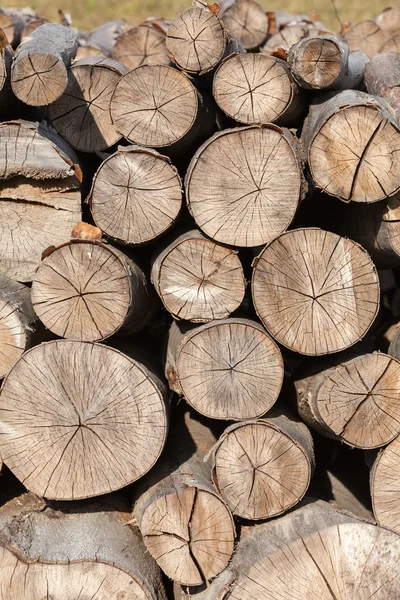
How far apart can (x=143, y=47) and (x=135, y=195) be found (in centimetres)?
244

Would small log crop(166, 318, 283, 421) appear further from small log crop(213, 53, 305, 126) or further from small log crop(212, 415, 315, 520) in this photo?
small log crop(213, 53, 305, 126)

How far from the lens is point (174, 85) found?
3164mm

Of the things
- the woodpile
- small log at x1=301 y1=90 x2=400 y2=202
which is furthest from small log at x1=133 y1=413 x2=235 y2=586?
small log at x1=301 y1=90 x2=400 y2=202

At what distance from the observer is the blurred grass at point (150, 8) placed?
33.2 feet

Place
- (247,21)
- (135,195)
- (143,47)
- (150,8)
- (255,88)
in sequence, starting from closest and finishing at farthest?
(135,195), (255,88), (143,47), (247,21), (150,8)

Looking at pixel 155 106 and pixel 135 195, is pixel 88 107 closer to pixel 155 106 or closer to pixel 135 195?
pixel 155 106

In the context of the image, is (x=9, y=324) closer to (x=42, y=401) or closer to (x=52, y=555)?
(x=42, y=401)

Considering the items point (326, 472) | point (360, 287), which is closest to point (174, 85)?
point (360, 287)

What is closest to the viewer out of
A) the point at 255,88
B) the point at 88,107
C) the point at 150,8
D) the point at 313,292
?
the point at 313,292

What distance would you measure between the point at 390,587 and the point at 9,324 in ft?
6.93

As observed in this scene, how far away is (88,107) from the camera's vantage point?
11.1ft

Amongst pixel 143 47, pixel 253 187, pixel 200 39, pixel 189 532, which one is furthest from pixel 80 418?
pixel 143 47

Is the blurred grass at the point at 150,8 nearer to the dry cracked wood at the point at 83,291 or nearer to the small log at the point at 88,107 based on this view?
the small log at the point at 88,107

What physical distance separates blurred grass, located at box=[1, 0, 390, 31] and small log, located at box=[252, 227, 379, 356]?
27.4ft
